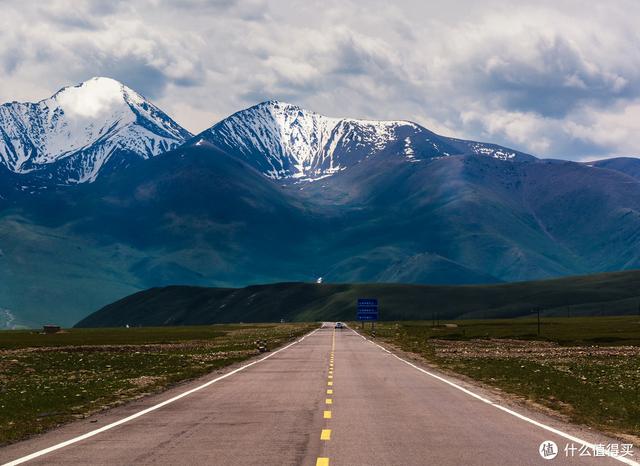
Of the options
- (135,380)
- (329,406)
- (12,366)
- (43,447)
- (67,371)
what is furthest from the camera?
(12,366)

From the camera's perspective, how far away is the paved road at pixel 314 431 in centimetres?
1803

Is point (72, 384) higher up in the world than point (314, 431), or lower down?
higher up

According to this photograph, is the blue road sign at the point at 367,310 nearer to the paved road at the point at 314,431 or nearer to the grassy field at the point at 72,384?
the grassy field at the point at 72,384

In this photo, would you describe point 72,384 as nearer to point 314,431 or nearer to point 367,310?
point 314,431

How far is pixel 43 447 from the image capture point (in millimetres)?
19922

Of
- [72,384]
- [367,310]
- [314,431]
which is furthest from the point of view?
[367,310]

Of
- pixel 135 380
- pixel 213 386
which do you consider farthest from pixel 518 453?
pixel 135 380

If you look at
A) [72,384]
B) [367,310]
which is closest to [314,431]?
[72,384]

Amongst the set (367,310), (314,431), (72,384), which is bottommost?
(314,431)

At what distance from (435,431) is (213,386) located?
55.4 ft

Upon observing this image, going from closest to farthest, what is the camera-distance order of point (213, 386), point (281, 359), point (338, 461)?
point (338, 461) → point (213, 386) → point (281, 359)

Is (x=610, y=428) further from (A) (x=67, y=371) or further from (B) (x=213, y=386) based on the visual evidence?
(A) (x=67, y=371)

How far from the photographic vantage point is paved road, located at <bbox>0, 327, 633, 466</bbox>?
1803cm

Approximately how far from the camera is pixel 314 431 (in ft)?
72.1
